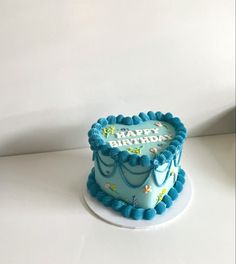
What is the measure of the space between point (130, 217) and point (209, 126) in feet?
1.39

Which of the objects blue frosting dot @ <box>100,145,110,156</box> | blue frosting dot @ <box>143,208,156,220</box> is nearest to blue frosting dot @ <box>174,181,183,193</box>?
blue frosting dot @ <box>143,208,156,220</box>

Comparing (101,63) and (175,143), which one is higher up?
(101,63)

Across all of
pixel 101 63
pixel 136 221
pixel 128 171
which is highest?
pixel 101 63

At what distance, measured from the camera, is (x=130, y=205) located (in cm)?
94

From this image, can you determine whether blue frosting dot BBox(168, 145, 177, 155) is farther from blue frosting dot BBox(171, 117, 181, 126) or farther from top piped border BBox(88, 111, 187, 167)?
blue frosting dot BBox(171, 117, 181, 126)

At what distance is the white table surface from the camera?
2.79ft

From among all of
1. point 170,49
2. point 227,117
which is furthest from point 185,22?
point 227,117

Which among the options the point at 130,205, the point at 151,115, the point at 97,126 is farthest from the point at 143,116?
the point at 130,205

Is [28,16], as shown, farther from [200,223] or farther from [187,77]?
[200,223]

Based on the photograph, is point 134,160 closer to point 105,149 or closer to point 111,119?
point 105,149

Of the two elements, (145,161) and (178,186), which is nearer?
(145,161)

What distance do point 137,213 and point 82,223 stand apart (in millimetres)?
122

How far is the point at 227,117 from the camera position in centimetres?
122

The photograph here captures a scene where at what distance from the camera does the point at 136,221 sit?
3.05 ft
